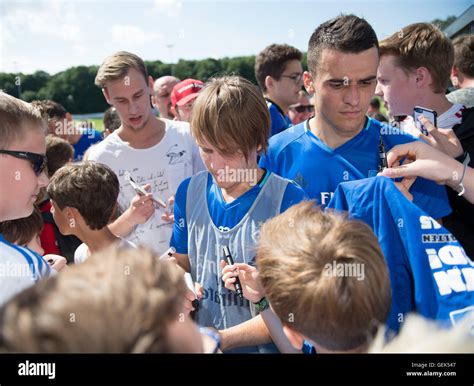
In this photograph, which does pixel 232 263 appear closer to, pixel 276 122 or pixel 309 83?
pixel 309 83

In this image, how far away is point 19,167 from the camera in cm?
160

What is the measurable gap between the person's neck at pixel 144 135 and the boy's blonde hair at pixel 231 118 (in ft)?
4.34

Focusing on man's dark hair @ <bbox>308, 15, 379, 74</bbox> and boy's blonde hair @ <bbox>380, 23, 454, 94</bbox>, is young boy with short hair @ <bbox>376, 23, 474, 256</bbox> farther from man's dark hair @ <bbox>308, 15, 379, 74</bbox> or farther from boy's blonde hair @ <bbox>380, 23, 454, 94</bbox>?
man's dark hair @ <bbox>308, 15, 379, 74</bbox>

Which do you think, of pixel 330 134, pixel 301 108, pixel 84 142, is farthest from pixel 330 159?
pixel 301 108

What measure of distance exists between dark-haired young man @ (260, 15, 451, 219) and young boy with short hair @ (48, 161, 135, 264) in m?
0.96

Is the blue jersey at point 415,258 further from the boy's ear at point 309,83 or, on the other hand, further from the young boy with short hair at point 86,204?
the young boy with short hair at point 86,204

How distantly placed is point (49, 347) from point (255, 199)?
1106 millimetres

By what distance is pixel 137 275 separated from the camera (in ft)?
2.76

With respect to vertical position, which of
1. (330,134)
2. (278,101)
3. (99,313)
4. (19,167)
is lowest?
(99,313)

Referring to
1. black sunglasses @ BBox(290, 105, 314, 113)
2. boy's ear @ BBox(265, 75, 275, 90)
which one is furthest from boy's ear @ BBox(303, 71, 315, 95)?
black sunglasses @ BBox(290, 105, 314, 113)

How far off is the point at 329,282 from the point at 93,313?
1.90ft

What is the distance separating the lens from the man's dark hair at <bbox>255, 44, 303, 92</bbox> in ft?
14.9

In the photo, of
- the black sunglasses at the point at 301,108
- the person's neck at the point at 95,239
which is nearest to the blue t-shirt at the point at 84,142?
the person's neck at the point at 95,239

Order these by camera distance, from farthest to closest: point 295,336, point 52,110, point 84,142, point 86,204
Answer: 1. point 84,142
2. point 52,110
3. point 86,204
4. point 295,336
